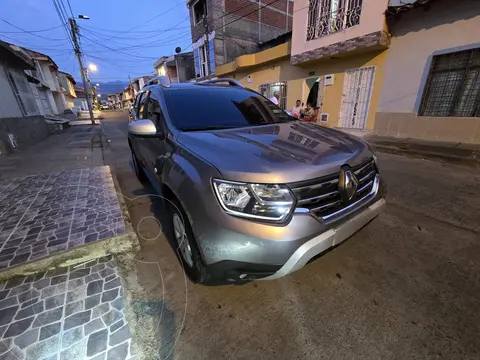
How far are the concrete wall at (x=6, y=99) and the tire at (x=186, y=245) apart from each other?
944cm

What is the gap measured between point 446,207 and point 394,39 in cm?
732

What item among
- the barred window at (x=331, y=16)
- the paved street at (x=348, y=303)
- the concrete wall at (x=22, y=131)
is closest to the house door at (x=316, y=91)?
the barred window at (x=331, y=16)

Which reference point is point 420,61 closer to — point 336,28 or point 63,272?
point 336,28

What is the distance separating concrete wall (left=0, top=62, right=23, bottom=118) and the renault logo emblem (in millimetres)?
10775

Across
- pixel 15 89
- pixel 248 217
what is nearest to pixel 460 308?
pixel 248 217

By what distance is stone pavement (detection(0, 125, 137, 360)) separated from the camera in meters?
1.41

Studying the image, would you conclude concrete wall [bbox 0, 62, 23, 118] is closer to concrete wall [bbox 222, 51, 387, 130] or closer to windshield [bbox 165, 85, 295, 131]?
windshield [bbox 165, 85, 295, 131]

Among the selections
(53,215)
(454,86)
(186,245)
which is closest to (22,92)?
(53,215)

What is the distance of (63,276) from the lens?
197 cm

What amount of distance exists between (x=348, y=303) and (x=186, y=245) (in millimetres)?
→ 1407

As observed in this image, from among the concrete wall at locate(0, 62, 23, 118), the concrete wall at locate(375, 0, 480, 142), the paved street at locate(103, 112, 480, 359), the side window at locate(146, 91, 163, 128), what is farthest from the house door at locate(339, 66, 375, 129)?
the concrete wall at locate(0, 62, 23, 118)

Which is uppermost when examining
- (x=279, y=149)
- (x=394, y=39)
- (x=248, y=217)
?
(x=394, y=39)

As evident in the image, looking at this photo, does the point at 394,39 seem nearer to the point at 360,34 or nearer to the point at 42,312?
the point at 360,34

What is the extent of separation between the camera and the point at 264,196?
1356mm
